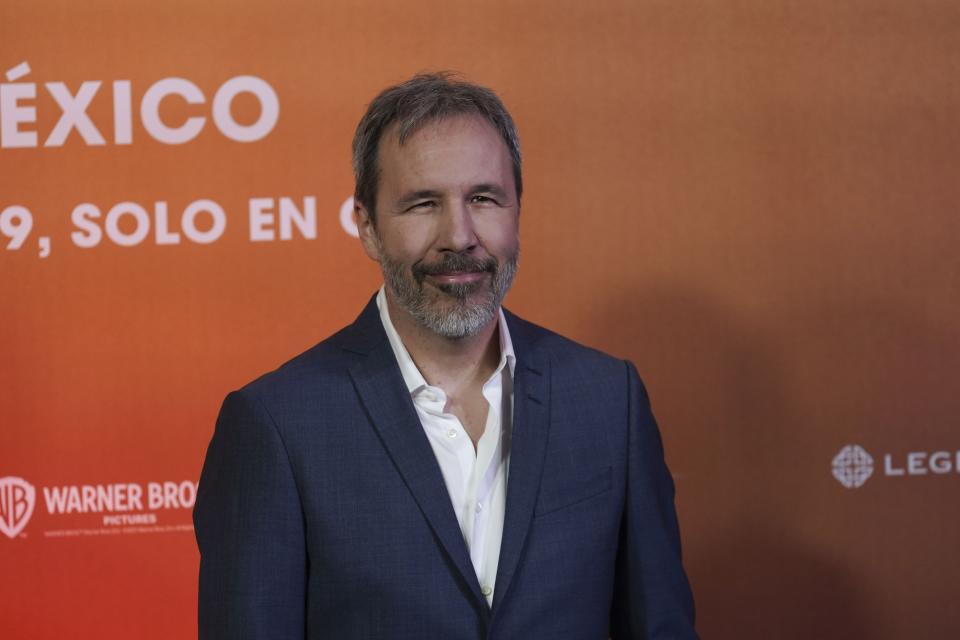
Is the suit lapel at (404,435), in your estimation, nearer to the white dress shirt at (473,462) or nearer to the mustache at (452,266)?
the white dress shirt at (473,462)

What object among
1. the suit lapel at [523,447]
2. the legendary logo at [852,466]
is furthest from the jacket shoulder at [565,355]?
the legendary logo at [852,466]

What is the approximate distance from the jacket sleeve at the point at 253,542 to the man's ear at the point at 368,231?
0.94 ft

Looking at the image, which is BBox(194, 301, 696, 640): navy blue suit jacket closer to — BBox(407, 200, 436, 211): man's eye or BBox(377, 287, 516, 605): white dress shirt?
BBox(377, 287, 516, 605): white dress shirt

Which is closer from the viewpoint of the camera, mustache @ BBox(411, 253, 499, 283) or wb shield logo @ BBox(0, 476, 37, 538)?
mustache @ BBox(411, 253, 499, 283)

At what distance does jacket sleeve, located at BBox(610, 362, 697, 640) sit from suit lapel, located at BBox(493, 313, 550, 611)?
15 centimetres

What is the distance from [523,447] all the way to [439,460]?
12 centimetres

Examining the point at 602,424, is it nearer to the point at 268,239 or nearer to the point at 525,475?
the point at 525,475

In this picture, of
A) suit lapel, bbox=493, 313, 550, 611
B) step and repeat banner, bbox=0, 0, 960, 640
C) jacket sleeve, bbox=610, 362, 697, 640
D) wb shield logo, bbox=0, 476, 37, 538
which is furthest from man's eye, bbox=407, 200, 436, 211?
wb shield logo, bbox=0, 476, 37, 538

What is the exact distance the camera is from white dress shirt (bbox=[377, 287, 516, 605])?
1.51m

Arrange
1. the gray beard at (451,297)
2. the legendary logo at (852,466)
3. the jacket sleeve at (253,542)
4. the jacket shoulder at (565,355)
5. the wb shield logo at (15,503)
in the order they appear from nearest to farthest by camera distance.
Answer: the jacket sleeve at (253,542) < the gray beard at (451,297) < the jacket shoulder at (565,355) < the wb shield logo at (15,503) < the legendary logo at (852,466)

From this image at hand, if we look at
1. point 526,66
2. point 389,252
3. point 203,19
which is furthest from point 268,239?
point 389,252

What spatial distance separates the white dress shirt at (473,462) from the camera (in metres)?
1.51

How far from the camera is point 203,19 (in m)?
2.53

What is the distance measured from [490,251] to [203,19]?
1324mm
